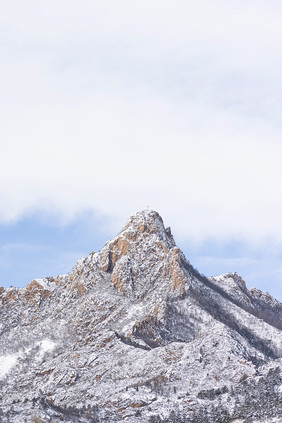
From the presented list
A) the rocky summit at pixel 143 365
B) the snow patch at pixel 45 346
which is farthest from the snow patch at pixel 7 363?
the snow patch at pixel 45 346

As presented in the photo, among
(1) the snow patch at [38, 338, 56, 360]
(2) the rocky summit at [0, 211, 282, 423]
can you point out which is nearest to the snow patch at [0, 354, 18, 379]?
(2) the rocky summit at [0, 211, 282, 423]

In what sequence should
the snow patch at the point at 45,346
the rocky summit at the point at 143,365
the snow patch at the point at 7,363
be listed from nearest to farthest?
the rocky summit at the point at 143,365 → the snow patch at the point at 7,363 → the snow patch at the point at 45,346

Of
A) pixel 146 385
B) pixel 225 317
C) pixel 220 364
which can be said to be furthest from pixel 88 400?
pixel 225 317

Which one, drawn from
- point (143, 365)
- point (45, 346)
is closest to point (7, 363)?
point (45, 346)

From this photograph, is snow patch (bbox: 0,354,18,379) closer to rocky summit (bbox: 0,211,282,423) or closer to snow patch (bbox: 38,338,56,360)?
rocky summit (bbox: 0,211,282,423)

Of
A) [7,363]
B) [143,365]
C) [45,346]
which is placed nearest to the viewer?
[143,365]

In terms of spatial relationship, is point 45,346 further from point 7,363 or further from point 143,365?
point 143,365

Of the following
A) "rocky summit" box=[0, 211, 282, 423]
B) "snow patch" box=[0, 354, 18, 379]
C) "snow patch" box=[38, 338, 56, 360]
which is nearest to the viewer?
"rocky summit" box=[0, 211, 282, 423]

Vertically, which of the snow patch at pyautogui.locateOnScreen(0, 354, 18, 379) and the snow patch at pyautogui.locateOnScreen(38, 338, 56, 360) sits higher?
the snow patch at pyautogui.locateOnScreen(38, 338, 56, 360)

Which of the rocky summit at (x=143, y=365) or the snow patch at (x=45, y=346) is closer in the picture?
the rocky summit at (x=143, y=365)

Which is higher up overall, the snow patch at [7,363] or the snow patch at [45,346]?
the snow patch at [45,346]

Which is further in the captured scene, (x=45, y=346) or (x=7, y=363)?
(x=45, y=346)

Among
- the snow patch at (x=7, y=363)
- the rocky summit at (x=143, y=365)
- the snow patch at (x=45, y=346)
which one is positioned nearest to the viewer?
the rocky summit at (x=143, y=365)

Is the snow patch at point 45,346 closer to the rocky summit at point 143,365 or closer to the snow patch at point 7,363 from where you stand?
the rocky summit at point 143,365
